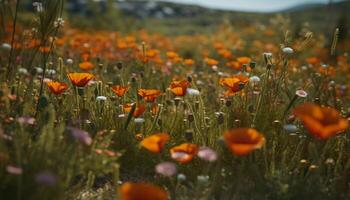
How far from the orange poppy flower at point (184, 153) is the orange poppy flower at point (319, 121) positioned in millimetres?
450

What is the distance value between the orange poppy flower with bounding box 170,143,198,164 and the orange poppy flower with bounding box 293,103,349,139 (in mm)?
450

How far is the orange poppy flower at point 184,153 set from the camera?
2045mm

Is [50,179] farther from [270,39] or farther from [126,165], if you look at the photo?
[270,39]

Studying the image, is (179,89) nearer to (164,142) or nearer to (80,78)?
(80,78)

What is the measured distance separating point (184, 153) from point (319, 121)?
562mm

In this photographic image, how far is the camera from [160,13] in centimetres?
2930

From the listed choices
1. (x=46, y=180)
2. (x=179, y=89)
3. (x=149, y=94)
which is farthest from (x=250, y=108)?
(x=46, y=180)

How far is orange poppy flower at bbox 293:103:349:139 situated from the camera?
1.90 meters

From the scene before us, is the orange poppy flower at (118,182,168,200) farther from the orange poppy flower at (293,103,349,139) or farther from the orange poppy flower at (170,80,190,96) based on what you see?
the orange poppy flower at (170,80,190,96)

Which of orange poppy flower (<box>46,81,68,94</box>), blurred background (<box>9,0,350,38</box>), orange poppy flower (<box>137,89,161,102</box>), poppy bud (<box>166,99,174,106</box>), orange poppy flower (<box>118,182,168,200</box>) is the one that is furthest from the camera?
blurred background (<box>9,0,350,38</box>)

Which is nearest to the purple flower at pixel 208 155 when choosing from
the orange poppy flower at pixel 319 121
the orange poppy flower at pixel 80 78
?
the orange poppy flower at pixel 319 121

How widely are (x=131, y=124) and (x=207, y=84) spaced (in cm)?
180

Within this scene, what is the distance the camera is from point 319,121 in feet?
6.51

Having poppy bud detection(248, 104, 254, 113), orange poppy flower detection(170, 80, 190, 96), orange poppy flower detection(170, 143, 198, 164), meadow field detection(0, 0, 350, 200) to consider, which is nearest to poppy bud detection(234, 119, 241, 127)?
meadow field detection(0, 0, 350, 200)
